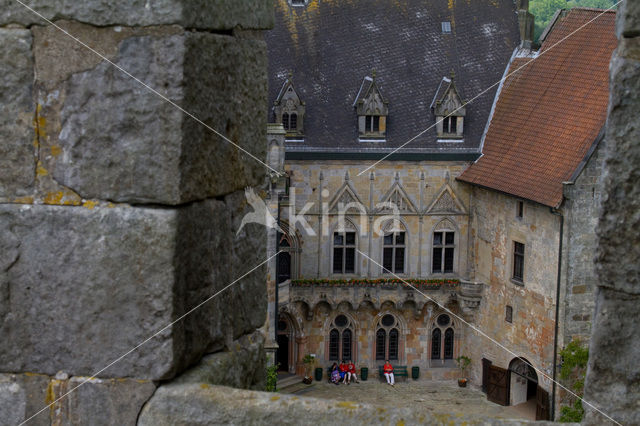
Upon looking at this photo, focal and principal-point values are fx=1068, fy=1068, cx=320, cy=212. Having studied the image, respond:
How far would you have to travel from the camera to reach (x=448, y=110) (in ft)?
102

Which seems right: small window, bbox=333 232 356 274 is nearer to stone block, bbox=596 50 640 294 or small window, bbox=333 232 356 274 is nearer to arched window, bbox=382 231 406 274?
arched window, bbox=382 231 406 274

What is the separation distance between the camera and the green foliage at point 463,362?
102ft

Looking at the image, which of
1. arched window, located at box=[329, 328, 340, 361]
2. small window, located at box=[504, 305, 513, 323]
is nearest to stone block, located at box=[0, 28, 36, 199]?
small window, located at box=[504, 305, 513, 323]

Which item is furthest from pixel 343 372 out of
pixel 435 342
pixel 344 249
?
pixel 344 249

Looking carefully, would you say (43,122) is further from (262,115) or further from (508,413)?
(508,413)

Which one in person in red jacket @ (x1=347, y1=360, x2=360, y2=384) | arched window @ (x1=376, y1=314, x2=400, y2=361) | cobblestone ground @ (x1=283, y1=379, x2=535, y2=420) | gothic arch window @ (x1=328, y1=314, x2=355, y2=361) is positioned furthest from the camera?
arched window @ (x1=376, y1=314, x2=400, y2=361)

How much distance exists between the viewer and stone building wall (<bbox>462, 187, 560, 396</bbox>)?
27094 mm

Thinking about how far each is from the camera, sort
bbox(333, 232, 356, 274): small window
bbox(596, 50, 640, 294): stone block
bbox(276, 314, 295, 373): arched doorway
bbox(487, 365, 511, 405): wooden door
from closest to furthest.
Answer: bbox(596, 50, 640, 294): stone block
bbox(487, 365, 511, 405): wooden door
bbox(276, 314, 295, 373): arched doorway
bbox(333, 232, 356, 274): small window

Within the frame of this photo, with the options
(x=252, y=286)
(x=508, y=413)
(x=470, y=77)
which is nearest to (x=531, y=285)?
(x=508, y=413)

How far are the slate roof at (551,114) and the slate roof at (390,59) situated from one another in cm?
100

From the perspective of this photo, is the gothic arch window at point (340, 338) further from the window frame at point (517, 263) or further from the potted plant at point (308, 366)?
the window frame at point (517, 263)

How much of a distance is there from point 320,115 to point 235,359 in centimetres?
2814

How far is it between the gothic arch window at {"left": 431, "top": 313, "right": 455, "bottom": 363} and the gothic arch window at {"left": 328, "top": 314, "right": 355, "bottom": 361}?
8.15ft

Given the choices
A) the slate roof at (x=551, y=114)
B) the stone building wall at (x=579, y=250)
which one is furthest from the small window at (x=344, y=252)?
the stone building wall at (x=579, y=250)
